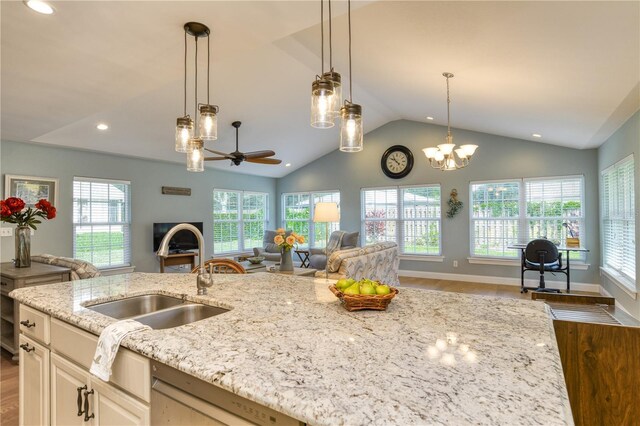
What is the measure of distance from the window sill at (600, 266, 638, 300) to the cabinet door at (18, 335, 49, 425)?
513 centimetres

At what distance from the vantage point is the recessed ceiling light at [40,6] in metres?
1.93

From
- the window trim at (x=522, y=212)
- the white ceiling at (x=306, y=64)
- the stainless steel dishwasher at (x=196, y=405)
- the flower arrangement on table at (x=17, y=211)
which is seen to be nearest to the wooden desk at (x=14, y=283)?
the flower arrangement on table at (x=17, y=211)

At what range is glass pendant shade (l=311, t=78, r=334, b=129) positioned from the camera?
163cm

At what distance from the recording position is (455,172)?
6930 mm

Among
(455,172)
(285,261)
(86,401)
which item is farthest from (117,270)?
(455,172)

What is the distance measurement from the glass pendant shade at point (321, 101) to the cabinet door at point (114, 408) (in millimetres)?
1399

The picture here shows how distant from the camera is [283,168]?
341 inches

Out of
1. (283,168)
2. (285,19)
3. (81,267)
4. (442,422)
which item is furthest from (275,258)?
(442,422)

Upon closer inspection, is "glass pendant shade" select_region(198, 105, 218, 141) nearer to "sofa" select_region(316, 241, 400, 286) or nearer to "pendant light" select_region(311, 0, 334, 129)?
"pendant light" select_region(311, 0, 334, 129)

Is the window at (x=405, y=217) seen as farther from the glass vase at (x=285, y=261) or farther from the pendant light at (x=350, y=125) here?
the pendant light at (x=350, y=125)

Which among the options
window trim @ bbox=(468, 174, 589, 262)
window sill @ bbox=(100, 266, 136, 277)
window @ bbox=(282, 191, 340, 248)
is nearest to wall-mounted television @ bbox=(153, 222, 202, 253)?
window sill @ bbox=(100, 266, 136, 277)

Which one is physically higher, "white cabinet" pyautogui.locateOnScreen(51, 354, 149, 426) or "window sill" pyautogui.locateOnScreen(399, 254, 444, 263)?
"white cabinet" pyautogui.locateOnScreen(51, 354, 149, 426)

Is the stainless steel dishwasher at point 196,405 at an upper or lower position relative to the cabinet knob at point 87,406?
upper

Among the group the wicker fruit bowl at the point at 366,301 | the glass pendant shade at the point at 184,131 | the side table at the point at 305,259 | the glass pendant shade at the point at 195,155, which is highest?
the glass pendant shade at the point at 184,131
